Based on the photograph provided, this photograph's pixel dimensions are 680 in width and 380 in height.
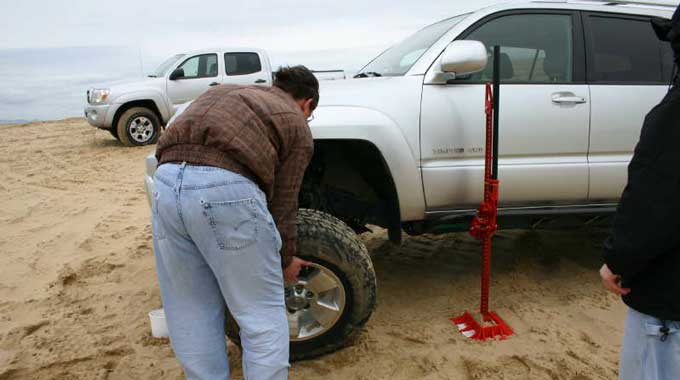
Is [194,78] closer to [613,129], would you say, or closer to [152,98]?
[152,98]

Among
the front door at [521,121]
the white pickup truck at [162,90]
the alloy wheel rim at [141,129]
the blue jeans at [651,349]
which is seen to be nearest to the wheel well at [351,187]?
the front door at [521,121]

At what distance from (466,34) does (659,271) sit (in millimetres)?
2068

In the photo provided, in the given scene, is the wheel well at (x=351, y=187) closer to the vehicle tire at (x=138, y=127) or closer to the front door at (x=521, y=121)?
the front door at (x=521, y=121)

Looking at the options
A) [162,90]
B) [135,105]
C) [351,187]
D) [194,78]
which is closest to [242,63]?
[194,78]

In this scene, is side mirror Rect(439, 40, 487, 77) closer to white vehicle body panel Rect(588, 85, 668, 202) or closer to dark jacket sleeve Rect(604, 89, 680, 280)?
white vehicle body panel Rect(588, 85, 668, 202)

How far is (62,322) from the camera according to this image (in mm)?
3398

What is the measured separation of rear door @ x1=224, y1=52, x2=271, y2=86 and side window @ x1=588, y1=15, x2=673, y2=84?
7814mm

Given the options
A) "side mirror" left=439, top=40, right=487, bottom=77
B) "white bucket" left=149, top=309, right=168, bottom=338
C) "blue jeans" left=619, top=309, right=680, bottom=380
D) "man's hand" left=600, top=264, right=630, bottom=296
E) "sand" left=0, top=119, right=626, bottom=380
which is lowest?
"sand" left=0, top=119, right=626, bottom=380

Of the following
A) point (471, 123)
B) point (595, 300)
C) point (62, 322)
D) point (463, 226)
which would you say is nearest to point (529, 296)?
point (595, 300)

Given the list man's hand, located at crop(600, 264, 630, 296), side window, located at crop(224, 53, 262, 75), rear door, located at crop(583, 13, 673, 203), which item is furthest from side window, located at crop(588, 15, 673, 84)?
side window, located at crop(224, 53, 262, 75)

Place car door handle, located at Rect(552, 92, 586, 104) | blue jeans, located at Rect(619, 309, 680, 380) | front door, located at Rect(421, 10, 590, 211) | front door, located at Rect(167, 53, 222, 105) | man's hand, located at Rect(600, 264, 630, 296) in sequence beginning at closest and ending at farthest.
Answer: blue jeans, located at Rect(619, 309, 680, 380) → man's hand, located at Rect(600, 264, 630, 296) → front door, located at Rect(421, 10, 590, 211) → car door handle, located at Rect(552, 92, 586, 104) → front door, located at Rect(167, 53, 222, 105)

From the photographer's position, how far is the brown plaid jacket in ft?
6.11

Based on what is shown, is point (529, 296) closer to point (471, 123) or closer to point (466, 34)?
point (471, 123)

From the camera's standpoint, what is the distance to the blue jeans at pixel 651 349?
1.52m
